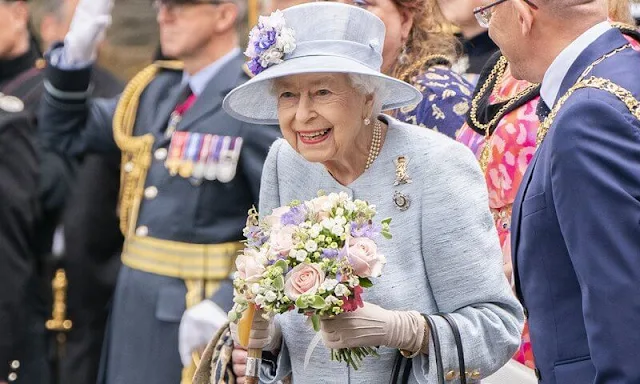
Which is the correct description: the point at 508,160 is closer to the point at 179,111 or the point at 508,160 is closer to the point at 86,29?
the point at 179,111

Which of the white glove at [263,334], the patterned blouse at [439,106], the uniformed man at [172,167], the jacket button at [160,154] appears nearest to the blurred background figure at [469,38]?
the patterned blouse at [439,106]

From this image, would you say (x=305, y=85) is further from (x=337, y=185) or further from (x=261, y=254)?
(x=261, y=254)

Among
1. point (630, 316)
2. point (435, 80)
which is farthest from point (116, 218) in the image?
point (630, 316)

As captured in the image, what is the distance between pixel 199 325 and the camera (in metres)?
4.97

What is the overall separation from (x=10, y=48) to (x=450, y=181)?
383 cm

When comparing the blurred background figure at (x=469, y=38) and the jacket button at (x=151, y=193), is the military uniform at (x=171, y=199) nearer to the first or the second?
the jacket button at (x=151, y=193)

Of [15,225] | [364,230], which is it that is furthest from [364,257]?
[15,225]

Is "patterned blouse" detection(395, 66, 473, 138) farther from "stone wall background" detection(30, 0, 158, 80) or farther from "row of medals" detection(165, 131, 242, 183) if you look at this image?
"stone wall background" detection(30, 0, 158, 80)

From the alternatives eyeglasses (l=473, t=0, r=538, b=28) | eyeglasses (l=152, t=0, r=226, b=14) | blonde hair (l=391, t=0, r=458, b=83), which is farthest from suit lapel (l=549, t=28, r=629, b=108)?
eyeglasses (l=152, t=0, r=226, b=14)

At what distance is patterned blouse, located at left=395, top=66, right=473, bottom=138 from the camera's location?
16.0 feet

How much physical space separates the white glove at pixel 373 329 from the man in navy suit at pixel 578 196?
355mm

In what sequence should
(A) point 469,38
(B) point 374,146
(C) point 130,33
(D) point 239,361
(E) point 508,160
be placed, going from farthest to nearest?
(C) point 130,33 → (A) point 469,38 → (E) point 508,160 → (D) point 239,361 → (B) point 374,146

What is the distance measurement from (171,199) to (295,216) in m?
1.89

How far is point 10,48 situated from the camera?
6.82 m
